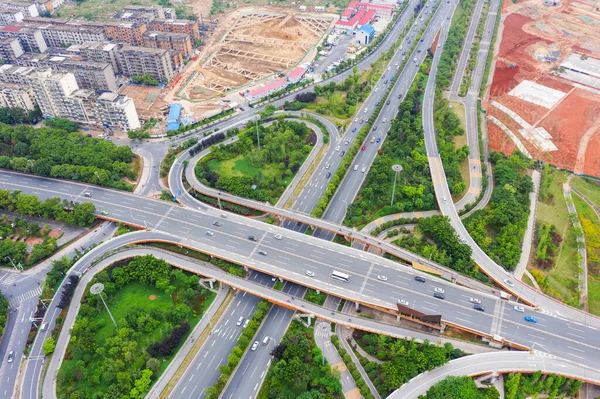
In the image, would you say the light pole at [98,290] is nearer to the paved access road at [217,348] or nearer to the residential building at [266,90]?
the paved access road at [217,348]

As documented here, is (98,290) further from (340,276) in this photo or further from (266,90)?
(266,90)

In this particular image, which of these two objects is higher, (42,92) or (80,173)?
(42,92)

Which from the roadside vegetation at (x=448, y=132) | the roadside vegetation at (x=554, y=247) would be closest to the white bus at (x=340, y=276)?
the roadside vegetation at (x=554, y=247)

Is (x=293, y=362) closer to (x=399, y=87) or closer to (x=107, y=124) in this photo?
(x=107, y=124)

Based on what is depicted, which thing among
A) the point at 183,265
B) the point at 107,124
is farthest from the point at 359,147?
the point at 107,124

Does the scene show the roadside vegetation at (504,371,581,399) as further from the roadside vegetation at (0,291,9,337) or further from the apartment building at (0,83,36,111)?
the apartment building at (0,83,36,111)

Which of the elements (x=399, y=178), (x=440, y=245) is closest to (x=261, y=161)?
(x=399, y=178)
